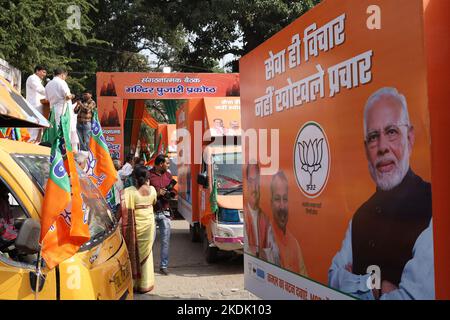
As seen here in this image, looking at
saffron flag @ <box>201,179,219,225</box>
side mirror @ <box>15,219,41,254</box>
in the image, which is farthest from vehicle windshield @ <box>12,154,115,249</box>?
saffron flag @ <box>201,179,219,225</box>

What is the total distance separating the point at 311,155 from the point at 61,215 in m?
1.78

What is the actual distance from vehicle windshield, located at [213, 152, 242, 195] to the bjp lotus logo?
422 cm

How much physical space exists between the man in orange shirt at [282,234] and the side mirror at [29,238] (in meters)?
1.90

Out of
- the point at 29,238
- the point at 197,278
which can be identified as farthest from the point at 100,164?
the point at 197,278

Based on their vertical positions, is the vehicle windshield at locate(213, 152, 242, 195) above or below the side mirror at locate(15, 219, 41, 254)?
above

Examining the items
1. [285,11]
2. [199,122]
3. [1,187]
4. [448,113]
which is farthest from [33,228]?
[285,11]

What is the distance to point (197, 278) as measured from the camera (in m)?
7.14

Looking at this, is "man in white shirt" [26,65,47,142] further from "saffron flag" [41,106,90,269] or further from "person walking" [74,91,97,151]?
"saffron flag" [41,106,90,269]

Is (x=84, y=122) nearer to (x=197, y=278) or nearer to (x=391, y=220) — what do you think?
(x=197, y=278)

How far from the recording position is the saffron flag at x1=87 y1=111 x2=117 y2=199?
4.96 m

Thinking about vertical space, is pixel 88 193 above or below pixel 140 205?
above

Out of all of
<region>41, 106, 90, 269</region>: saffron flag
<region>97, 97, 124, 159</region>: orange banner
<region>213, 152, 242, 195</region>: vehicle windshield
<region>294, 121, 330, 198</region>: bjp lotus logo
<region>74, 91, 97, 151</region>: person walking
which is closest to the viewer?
<region>41, 106, 90, 269</region>: saffron flag

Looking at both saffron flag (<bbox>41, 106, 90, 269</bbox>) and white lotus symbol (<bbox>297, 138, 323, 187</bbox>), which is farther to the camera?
white lotus symbol (<bbox>297, 138, 323, 187</bbox>)

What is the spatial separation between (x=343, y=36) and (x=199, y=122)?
253 inches
